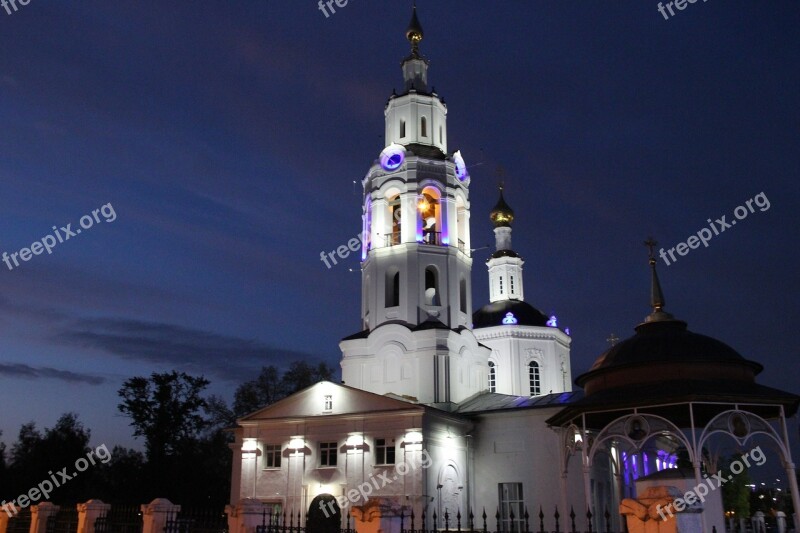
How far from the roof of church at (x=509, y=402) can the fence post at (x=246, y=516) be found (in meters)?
17.8

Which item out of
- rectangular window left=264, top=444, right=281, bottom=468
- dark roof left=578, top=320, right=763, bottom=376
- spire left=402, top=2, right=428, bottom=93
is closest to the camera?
dark roof left=578, top=320, right=763, bottom=376

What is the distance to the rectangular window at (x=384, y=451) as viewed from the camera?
2841cm

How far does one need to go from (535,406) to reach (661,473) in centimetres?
1097

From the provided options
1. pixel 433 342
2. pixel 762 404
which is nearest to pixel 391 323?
pixel 433 342

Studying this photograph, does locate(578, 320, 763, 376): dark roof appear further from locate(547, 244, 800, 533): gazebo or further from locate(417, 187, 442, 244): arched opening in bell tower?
locate(417, 187, 442, 244): arched opening in bell tower

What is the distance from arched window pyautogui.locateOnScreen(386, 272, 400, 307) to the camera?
114ft

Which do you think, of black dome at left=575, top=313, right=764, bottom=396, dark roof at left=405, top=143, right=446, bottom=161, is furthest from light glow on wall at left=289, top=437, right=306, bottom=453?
dark roof at left=405, top=143, right=446, bottom=161

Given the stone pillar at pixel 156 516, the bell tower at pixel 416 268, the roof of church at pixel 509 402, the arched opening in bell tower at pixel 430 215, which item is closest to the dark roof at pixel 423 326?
the bell tower at pixel 416 268

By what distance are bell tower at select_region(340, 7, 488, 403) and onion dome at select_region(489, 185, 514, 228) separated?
338 inches

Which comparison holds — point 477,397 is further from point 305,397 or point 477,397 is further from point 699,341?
point 699,341

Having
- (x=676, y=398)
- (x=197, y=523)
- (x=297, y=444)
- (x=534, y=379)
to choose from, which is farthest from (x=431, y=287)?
(x=197, y=523)

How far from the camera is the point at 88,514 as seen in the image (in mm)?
18031

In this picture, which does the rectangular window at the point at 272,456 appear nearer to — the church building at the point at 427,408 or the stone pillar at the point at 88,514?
the church building at the point at 427,408

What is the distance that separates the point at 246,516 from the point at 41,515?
857 cm
